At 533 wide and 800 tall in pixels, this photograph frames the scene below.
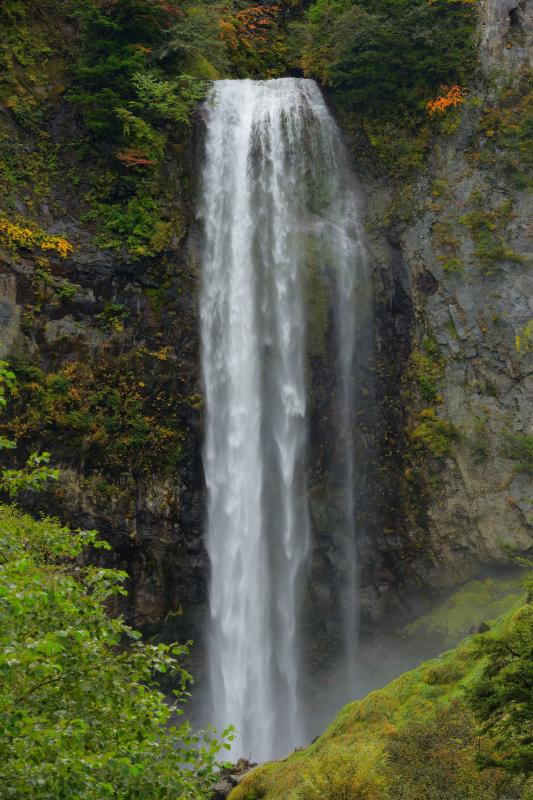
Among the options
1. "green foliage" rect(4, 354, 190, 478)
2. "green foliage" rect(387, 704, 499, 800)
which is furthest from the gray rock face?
"green foliage" rect(387, 704, 499, 800)

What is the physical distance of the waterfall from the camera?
18.4 meters

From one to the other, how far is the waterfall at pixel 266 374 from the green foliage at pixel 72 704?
12584mm

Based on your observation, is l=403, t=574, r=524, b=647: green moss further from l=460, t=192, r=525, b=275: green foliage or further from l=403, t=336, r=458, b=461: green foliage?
l=460, t=192, r=525, b=275: green foliage

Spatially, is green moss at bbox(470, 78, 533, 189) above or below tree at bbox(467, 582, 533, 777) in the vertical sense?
above

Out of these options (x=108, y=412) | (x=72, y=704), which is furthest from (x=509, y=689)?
(x=108, y=412)

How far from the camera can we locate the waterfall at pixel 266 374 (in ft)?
60.2

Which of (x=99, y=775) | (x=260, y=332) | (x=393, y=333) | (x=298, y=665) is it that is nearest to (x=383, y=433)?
(x=393, y=333)

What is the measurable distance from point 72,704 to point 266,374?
14879mm

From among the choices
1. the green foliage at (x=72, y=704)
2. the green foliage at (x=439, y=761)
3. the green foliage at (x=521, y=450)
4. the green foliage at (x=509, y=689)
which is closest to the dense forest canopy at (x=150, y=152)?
the green foliage at (x=521, y=450)

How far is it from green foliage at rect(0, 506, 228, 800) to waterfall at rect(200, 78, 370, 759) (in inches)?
495

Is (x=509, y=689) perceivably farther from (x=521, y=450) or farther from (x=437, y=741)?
(x=521, y=450)

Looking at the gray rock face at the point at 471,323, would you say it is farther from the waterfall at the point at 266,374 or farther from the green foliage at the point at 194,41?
the green foliage at the point at 194,41

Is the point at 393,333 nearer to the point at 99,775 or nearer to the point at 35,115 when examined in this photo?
the point at 35,115

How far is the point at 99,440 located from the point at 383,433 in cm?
835
